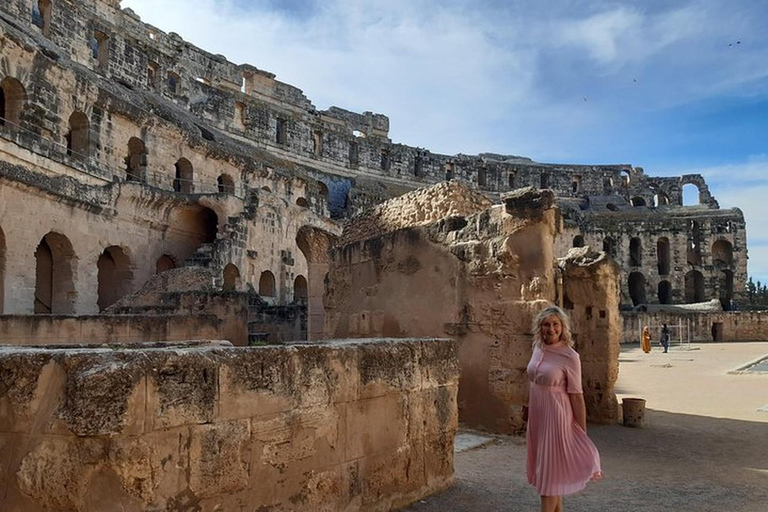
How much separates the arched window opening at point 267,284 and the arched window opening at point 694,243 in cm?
3347

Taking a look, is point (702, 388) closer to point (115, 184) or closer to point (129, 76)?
point (115, 184)

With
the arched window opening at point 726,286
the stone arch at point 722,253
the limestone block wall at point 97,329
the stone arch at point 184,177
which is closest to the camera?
the limestone block wall at point 97,329

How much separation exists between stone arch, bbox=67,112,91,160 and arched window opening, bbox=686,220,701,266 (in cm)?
3871

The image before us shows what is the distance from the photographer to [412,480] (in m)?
4.06

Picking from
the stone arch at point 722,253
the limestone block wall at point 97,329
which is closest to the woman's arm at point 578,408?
the limestone block wall at point 97,329

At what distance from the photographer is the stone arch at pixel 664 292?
42.2 meters

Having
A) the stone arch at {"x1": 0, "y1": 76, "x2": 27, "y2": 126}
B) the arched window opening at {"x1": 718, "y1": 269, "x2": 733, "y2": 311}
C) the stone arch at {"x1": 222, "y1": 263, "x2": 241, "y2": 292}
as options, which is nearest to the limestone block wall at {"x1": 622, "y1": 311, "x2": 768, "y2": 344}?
the arched window opening at {"x1": 718, "y1": 269, "x2": 733, "y2": 311}

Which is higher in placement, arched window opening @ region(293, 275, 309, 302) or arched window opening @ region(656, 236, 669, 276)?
arched window opening @ region(656, 236, 669, 276)

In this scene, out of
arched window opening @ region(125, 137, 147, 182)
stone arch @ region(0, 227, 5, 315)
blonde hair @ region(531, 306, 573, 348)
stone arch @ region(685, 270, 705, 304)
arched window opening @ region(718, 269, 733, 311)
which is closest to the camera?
blonde hair @ region(531, 306, 573, 348)

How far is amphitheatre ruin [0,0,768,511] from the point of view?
251cm

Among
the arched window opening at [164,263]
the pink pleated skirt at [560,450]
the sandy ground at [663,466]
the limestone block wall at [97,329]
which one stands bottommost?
the sandy ground at [663,466]

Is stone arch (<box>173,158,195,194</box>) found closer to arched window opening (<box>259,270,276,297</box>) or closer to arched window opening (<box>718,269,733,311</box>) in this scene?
arched window opening (<box>259,270,276,297</box>)

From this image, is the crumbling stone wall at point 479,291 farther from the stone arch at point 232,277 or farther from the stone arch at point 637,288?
the stone arch at point 637,288

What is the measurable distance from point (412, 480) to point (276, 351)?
1.58m
